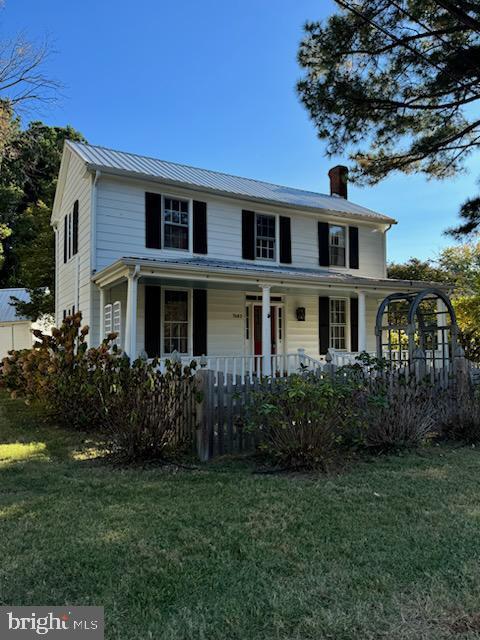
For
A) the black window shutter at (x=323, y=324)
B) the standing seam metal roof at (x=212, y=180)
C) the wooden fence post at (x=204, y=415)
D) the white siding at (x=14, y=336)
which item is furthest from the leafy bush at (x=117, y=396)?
the white siding at (x=14, y=336)

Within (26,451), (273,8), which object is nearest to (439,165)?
(273,8)

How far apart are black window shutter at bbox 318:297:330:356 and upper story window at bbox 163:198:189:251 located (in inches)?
182

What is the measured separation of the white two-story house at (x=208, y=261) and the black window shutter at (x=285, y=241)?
3 cm

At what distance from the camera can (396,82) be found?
8102 millimetres

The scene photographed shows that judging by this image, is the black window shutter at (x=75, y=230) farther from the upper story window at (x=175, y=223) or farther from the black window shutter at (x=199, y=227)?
the black window shutter at (x=199, y=227)

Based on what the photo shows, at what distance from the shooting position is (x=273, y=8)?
952 cm

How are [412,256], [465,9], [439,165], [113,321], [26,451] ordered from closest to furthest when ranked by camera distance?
[26,451] → [465,9] → [439,165] → [113,321] → [412,256]

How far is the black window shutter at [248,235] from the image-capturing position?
43.0 feet

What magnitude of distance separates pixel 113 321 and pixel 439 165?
783 cm

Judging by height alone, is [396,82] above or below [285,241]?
above

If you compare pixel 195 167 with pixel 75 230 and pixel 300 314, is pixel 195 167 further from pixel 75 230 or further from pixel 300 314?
pixel 300 314

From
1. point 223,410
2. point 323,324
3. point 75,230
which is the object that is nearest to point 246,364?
point 323,324

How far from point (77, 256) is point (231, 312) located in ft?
14.4

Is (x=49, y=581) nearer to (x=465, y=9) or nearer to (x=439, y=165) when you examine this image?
(x=465, y=9)
